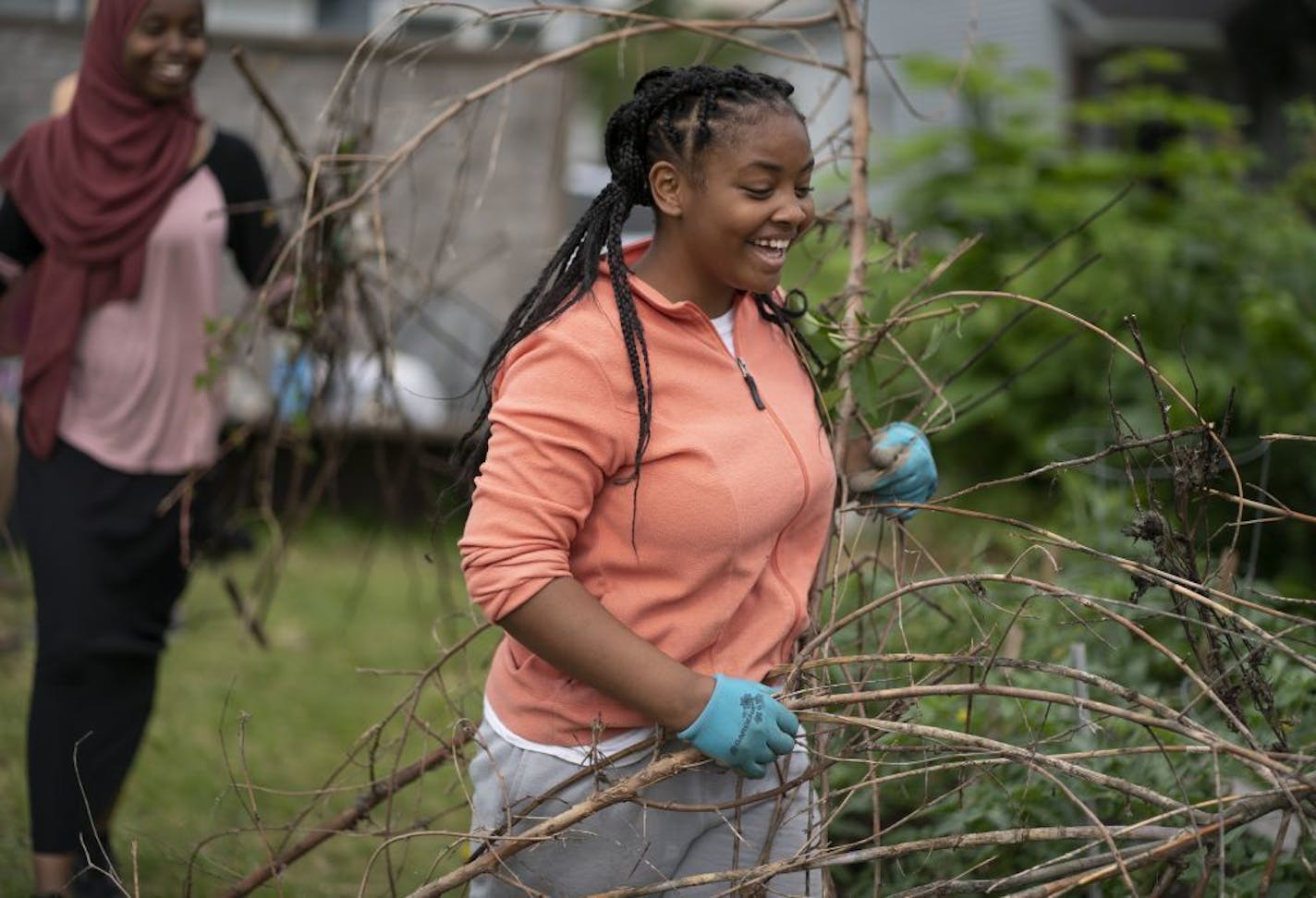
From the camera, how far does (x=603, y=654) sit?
7.00 ft

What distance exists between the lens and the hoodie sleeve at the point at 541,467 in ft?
6.89

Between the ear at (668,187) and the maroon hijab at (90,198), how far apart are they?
1670 millimetres

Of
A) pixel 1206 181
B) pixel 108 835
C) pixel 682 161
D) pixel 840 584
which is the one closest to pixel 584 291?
pixel 682 161

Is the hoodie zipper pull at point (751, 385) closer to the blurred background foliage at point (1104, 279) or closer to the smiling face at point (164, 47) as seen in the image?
the smiling face at point (164, 47)

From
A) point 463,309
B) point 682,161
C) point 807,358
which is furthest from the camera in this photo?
point 463,309

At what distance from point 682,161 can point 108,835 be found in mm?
2196

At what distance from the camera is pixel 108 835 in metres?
3.56

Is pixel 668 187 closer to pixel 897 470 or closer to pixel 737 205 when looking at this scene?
pixel 737 205

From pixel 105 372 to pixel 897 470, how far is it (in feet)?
6.05

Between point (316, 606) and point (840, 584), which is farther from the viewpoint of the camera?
point (316, 606)

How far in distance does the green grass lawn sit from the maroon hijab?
804 millimetres

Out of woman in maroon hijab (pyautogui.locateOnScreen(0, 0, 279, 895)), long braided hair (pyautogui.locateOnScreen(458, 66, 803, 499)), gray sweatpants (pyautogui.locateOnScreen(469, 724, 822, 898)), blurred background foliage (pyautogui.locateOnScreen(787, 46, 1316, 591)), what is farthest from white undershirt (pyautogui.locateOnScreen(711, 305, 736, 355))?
blurred background foliage (pyautogui.locateOnScreen(787, 46, 1316, 591))

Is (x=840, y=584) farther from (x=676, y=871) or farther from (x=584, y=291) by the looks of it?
(x=584, y=291)

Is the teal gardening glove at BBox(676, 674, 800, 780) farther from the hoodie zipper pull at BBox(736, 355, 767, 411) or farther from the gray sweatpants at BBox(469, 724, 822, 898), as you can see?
the hoodie zipper pull at BBox(736, 355, 767, 411)
